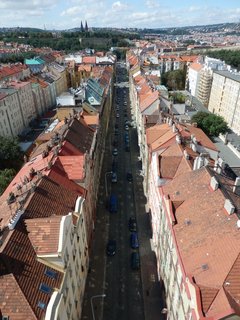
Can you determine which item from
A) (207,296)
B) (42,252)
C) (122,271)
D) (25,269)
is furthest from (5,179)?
(207,296)

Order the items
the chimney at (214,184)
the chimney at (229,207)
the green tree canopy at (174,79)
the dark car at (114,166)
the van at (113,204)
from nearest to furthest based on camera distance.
Result: the chimney at (229,207), the chimney at (214,184), the van at (113,204), the dark car at (114,166), the green tree canopy at (174,79)

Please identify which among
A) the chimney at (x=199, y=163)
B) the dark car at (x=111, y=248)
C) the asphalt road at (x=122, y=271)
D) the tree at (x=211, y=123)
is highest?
the chimney at (x=199, y=163)

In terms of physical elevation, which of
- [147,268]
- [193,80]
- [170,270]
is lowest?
[147,268]

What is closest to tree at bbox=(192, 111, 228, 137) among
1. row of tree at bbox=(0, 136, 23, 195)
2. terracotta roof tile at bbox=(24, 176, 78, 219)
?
row of tree at bbox=(0, 136, 23, 195)

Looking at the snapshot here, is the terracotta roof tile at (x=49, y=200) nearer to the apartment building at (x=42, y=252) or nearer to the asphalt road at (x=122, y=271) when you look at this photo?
the apartment building at (x=42, y=252)

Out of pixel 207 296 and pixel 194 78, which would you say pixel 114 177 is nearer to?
pixel 207 296

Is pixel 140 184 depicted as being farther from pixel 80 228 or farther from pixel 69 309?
pixel 69 309

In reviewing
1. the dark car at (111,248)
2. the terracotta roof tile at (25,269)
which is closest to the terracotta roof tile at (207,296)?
the terracotta roof tile at (25,269)
